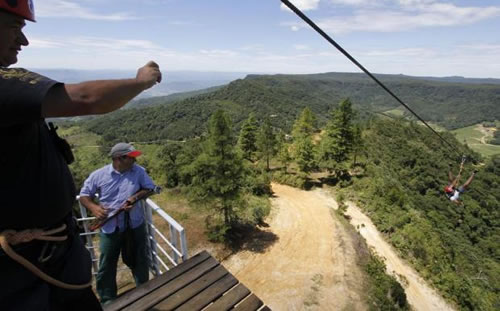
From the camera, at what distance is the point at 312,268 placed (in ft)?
44.0

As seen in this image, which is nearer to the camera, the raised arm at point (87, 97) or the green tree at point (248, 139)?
the raised arm at point (87, 97)

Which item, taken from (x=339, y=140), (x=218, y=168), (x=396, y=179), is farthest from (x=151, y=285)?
(x=396, y=179)

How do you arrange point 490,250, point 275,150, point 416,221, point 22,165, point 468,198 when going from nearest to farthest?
point 22,165
point 416,221
point 275,150
point 490,250
point 468,198

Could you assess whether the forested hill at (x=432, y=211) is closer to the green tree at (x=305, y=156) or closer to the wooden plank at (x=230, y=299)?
the green tree at (x=305, y=156)

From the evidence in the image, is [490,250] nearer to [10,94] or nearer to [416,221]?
[416,221]

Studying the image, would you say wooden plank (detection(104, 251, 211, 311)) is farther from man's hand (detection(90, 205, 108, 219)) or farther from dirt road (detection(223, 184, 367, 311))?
dirt road (detection(223, 184, 367, 311))

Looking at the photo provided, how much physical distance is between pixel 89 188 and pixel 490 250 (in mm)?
48345

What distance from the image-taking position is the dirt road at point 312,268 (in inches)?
451

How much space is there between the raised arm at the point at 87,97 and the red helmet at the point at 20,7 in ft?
1.29

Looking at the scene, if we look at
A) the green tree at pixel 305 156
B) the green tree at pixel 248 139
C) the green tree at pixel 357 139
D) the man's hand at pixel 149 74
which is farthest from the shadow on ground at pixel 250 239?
the green tree at pixel 248 139

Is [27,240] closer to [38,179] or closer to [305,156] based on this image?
[38,179]

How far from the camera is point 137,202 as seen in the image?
4.24 m

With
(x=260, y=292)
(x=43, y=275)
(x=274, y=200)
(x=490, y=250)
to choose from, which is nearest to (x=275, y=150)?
(x=274, y=200)

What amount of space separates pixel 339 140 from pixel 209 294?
23.7 m
